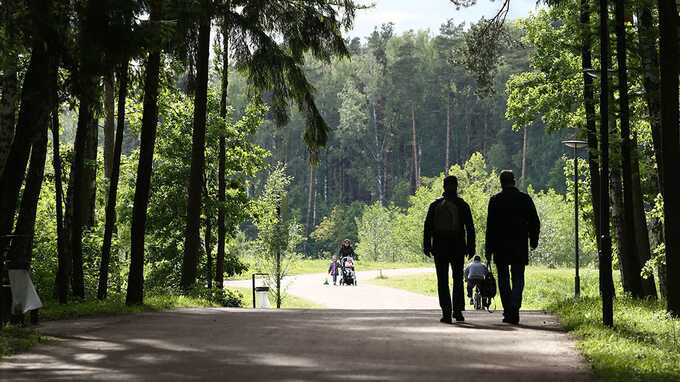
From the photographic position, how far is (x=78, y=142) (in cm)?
2019

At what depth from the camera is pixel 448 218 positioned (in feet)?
47.8

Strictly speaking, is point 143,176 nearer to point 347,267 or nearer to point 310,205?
point 347,267

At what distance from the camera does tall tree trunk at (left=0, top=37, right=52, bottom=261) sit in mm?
14250

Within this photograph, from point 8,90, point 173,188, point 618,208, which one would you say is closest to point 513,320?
point 8,90

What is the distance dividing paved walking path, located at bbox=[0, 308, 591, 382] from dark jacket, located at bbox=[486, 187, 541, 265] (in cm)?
97

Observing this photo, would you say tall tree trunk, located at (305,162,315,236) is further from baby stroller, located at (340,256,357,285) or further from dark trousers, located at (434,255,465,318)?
dark trousers, located at (434,255,465,318)

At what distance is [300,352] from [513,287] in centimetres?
450

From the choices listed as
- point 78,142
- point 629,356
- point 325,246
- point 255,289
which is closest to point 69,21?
point 78,142

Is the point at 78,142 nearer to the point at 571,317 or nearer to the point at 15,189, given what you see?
the point at 15,189

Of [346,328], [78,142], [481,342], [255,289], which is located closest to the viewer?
[481,342]

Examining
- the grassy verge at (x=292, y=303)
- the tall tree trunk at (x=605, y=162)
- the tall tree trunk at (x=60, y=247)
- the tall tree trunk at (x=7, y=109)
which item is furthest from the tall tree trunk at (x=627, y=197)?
the grassy verge at (x=292, y=303)

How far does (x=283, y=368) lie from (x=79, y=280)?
12845 mm

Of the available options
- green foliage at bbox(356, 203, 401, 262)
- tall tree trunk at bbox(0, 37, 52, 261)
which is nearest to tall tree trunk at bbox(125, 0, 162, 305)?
tall tree trunk at bbox(0, 37, 52, 261)

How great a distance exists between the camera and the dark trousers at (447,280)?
14.5m
